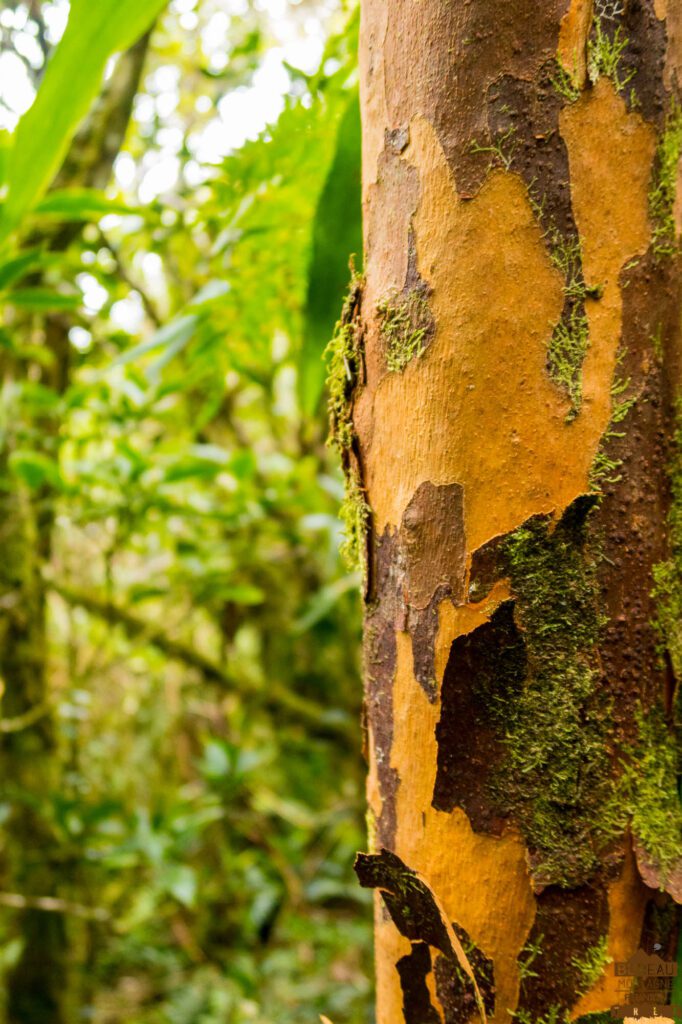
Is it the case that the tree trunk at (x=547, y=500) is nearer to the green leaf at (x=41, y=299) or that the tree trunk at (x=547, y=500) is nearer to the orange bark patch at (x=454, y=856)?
the orange bark patch at (x=454, y=856)

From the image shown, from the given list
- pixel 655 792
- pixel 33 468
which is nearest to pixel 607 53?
pixel 655 792

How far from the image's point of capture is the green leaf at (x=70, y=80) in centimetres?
36

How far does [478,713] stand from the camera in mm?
370

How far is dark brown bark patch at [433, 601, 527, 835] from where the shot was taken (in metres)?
0.36

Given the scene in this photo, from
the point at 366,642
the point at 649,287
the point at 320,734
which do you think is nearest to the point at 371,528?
the point at 366,642

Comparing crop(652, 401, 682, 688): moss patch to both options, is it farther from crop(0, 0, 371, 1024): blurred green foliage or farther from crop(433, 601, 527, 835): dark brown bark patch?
crop(0, 0, 371, 1024): blurred green foliage

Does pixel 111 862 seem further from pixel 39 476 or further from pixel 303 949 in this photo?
pixel 303 949

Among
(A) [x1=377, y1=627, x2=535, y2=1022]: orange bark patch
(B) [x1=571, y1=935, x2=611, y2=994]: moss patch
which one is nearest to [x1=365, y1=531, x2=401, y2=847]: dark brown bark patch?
(A) [x1=377, y1=627, x2=535, y2=1022]: orange bark patch

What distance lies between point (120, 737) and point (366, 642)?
6.43 feet

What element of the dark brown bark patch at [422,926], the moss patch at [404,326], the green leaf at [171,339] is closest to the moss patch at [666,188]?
the moss patch at [404,326]

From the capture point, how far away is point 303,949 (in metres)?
1.82

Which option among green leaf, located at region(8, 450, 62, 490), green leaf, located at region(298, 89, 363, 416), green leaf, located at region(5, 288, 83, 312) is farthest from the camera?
green leaf, located at region(8, 450, 62, 490)
